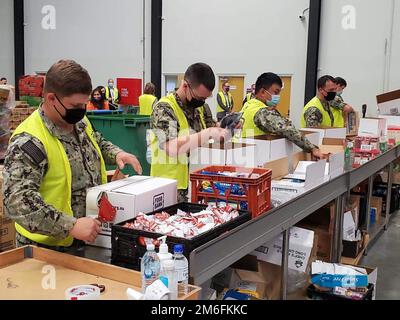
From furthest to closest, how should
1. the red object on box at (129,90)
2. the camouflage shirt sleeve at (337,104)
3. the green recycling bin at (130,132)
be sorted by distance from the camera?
the red object on box at (129,90), the green recycling bin at (130,132), the camouflage shirt sleeve at (337,104)

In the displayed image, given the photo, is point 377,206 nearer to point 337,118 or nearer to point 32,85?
point 337,118

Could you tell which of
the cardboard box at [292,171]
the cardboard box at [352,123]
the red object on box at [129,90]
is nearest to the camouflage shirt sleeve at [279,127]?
the cardboard box at [292,171]

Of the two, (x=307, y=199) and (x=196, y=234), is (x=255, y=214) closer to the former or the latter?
(x=196, y=234)

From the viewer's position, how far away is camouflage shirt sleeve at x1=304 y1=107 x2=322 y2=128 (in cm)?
475

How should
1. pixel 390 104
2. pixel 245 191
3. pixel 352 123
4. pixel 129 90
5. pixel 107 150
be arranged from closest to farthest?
pixel 245 191 → pixel 107 150 → pixel 352 123 → pixel 390 104 → pixel 129 90

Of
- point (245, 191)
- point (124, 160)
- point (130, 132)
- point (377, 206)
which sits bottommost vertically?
point (377, 206)

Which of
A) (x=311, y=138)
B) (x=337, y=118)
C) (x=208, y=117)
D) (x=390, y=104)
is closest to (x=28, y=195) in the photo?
(x=208, y=117)

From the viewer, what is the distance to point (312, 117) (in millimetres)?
4754

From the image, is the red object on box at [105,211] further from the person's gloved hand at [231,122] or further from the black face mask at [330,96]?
the black face mask at [330,96]

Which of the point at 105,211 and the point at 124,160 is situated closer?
the point at 105,211

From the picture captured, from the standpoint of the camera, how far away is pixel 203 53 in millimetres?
10484

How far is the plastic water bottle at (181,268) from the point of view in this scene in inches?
58.9

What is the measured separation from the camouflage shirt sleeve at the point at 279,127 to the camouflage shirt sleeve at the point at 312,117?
1316 mm

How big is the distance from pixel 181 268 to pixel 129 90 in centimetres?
1021
